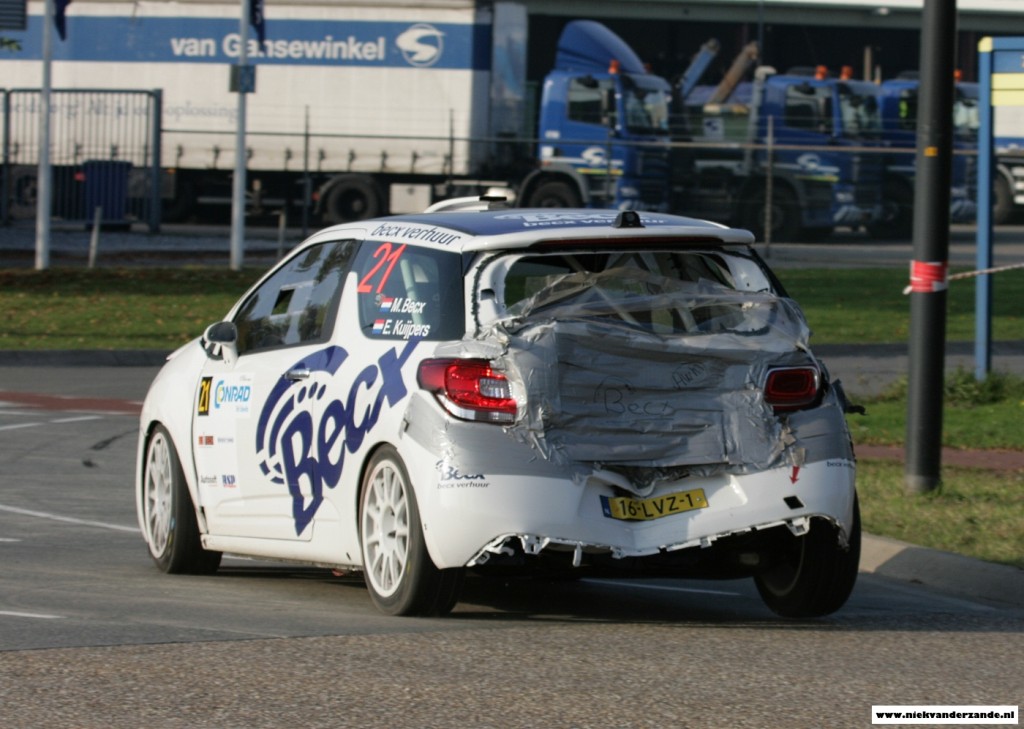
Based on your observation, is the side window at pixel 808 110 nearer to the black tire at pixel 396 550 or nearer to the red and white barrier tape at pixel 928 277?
the red and white barrier tape at pixel 928 277

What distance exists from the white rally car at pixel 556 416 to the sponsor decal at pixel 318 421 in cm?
1

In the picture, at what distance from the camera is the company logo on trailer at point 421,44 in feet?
130

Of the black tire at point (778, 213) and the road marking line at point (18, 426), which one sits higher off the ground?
the black tire at point (778, 213)

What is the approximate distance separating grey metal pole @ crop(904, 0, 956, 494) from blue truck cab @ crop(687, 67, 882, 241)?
86.1 ft

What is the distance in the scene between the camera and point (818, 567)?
24.8 ft

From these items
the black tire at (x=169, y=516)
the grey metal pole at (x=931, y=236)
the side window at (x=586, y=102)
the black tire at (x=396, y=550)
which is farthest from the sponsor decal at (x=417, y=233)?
the side window at (x=586, y=102)

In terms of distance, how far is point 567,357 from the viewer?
7.12 metres

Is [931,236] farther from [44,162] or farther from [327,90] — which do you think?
[327,90]

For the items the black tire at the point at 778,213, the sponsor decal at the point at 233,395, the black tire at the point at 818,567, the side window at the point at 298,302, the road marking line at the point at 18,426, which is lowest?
the road marking line at the point at 18,426

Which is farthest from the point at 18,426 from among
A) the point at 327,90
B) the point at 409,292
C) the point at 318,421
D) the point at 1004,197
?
Result: the point at 1004,197

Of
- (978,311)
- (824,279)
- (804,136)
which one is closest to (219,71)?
(804,136)

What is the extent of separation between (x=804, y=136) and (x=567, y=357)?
109ft

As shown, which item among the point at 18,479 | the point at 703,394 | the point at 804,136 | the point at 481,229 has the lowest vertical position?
the point at 18,479

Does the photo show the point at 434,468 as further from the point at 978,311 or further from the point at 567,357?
the point at 978,311
